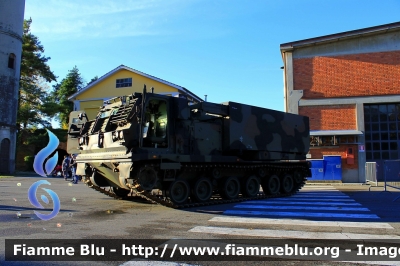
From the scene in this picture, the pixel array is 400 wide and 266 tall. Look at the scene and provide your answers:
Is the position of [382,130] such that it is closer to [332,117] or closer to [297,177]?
[332,117]

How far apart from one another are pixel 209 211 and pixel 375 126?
1743cm

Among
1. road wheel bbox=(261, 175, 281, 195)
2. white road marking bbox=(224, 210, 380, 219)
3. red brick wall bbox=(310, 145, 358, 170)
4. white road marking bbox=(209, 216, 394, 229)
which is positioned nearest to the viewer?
white road marking bbox=(209, 216, 394, 229)

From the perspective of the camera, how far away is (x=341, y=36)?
22484mm

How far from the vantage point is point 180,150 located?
9945mm

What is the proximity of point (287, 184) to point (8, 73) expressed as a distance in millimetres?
28488

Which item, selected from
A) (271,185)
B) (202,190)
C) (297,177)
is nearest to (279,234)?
(202,190)

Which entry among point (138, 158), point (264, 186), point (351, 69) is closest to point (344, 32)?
point (351, 69)

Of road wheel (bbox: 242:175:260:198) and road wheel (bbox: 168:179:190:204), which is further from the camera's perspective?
road wheel (bbox: 242:175:260:198)

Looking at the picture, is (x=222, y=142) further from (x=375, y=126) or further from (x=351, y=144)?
(x=375, y=126)

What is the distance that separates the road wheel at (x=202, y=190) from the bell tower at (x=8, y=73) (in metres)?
26.7

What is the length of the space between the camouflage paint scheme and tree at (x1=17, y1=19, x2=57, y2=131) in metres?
27.4

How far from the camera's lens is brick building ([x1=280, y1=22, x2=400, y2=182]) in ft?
72.1

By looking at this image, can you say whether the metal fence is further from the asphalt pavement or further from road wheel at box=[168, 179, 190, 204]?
road wheel at box=[168, 179, 190, 204]

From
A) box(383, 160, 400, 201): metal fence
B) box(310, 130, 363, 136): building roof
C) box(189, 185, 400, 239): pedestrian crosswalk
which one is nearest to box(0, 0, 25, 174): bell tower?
box(310, 130, 363, 136): building roof
